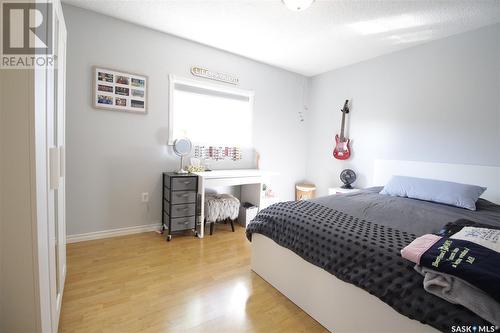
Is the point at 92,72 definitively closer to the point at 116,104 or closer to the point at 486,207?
the point at 116,104

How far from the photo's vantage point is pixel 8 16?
0.80 meters

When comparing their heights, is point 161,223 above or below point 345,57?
below

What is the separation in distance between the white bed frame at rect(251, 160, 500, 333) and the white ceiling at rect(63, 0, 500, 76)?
1527mm

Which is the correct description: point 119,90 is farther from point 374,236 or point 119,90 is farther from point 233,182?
point 374,236

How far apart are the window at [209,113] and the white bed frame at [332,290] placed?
1.72 m

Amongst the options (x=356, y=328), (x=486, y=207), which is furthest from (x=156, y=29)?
(x=486, y=207)

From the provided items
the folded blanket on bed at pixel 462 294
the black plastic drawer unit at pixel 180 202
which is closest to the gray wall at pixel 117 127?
the black plastic drawer unit at pixel 180 202

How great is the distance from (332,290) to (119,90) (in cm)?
277

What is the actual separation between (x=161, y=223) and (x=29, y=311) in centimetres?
209

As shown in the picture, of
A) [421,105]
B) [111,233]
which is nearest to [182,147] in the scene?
[111,233]

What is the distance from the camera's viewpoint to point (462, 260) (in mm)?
968

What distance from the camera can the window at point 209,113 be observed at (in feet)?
9.86

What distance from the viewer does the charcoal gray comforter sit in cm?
102

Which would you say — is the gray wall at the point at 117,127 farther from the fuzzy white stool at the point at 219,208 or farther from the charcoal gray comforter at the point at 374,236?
the charcoal gray comforter at the point at 374,236
